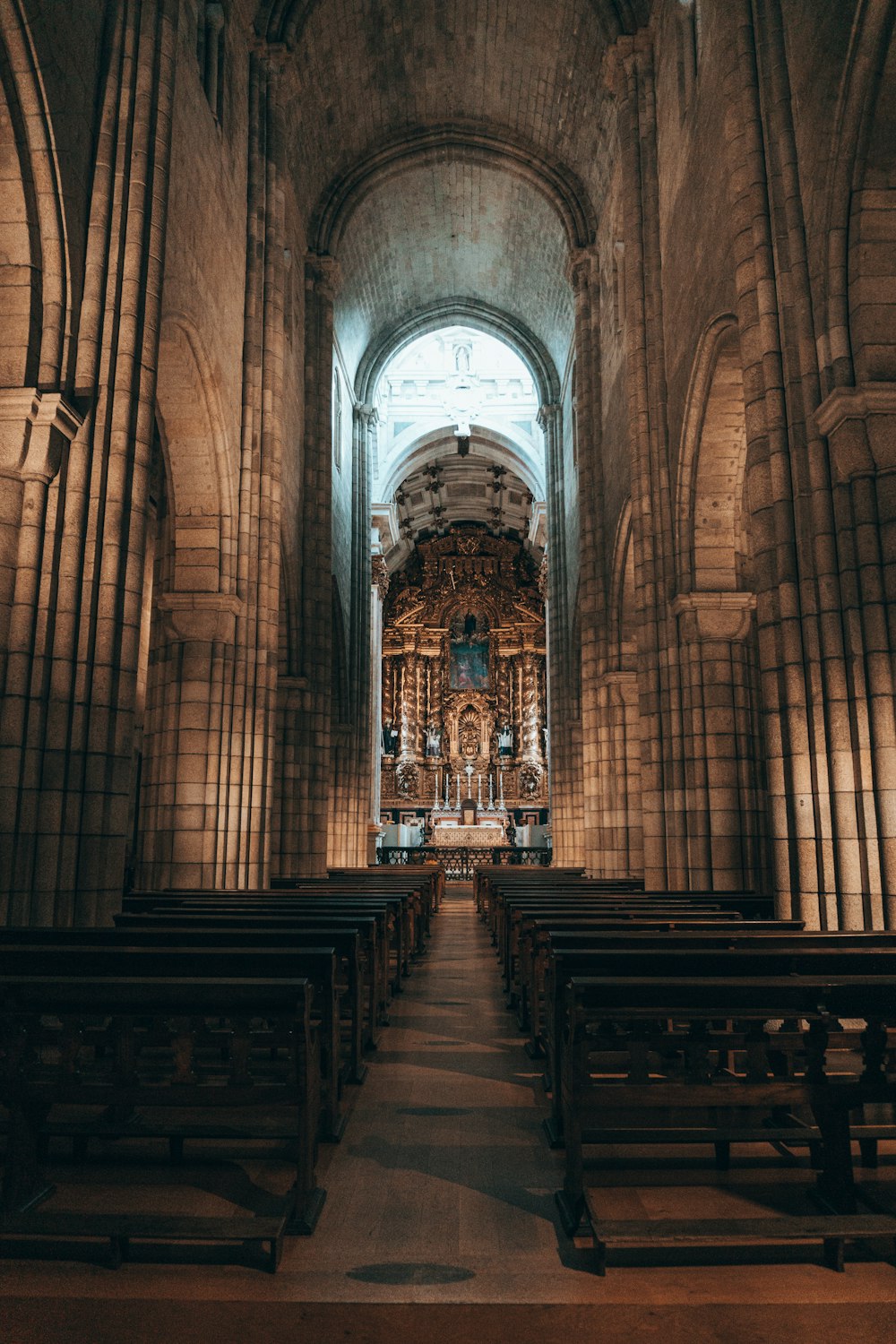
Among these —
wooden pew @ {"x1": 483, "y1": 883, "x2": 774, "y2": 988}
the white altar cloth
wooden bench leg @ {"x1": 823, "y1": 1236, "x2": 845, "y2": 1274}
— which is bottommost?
wooden bench leg @ {"x1": 823, "y1": 1236, "x2": 845, "y2": 1274}

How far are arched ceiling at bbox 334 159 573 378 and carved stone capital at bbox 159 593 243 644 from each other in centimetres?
1105

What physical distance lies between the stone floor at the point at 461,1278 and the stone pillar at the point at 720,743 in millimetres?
6838

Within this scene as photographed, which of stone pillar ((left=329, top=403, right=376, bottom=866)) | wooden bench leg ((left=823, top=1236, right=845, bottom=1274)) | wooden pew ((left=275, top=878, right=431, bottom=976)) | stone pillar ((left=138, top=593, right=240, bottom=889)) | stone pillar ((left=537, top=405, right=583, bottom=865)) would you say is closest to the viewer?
wooden bench leg ((left=823, top=1236, right=845, bottom=1274))

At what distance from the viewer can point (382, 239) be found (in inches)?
831

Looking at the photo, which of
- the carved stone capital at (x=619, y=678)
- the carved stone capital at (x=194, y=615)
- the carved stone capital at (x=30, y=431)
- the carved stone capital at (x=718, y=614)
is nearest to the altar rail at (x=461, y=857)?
the carved stone capital at (x=619, y=678)

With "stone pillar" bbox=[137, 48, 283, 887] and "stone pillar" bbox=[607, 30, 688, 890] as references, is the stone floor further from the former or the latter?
"stone pillar" bbox=[137, 48, 283, 887]

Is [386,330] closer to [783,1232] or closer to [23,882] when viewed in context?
[23,882]

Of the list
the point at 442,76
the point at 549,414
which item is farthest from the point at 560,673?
the point at 442,76

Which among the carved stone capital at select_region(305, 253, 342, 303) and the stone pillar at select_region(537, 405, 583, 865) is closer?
the carved stone capital at select_region(305, 253, 342, 303)

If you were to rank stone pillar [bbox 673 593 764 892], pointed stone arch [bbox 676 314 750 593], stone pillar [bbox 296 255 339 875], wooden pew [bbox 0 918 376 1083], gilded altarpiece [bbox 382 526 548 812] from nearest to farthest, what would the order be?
1. wooden pew [bbox 0 918 376 1083]
2. stone pillar [bbox 673 593 764 892]
3. pointed stone arch [bbox 676 314 750 593]
4. stone pillar [bbox 296 255 339 875]
5. gilded altarpiece [bbox 382 526 548 812]

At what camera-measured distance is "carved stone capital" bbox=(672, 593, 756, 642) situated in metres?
10.7

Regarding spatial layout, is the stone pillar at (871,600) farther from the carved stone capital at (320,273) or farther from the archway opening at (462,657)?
the archway opening at (462,657)

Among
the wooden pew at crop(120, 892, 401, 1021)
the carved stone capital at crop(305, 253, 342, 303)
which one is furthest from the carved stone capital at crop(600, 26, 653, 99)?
the wooden pew at crop(120, 892, 401, 1021)

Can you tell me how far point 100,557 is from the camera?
714cm
